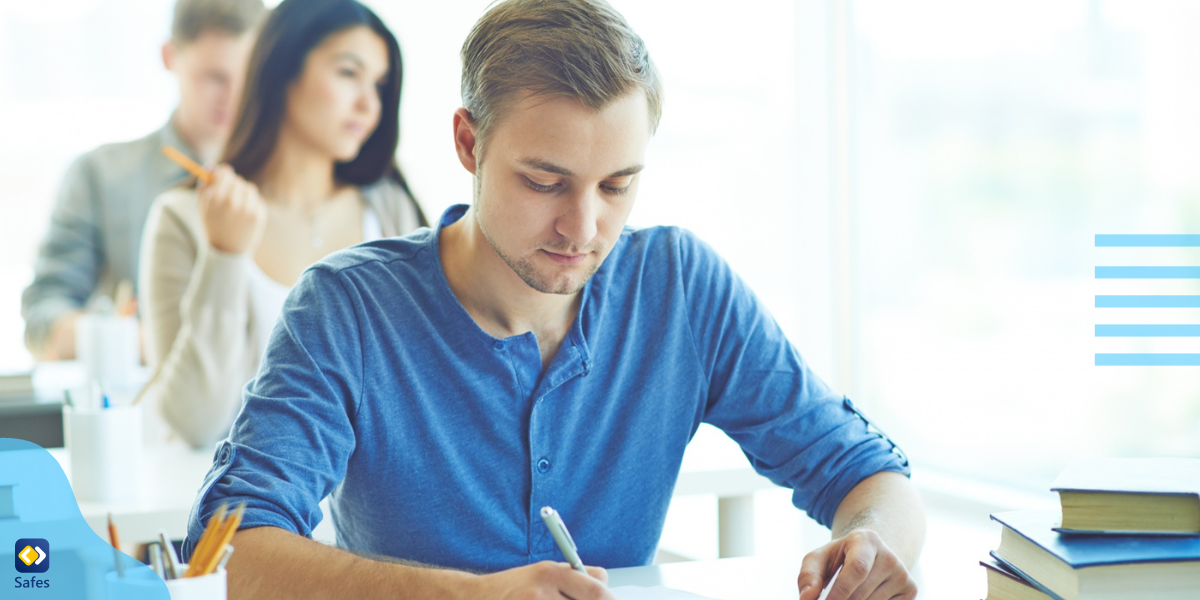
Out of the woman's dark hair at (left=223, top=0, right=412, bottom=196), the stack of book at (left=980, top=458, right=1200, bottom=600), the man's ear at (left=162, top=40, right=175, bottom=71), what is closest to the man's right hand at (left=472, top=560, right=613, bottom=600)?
the stack of book at (left=980, top=458, right=1200, bottom=600)

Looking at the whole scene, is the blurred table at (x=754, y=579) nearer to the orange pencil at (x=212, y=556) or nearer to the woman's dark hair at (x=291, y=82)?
the orange pencil at (x=212, y=556)

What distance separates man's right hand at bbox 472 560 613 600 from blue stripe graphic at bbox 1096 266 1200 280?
4.55 feet

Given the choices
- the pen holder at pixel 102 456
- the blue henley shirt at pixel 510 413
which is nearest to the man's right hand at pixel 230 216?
the pen holder at pixel 102 456

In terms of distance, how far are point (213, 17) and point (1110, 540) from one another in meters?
2.58

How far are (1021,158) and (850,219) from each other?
58 cm

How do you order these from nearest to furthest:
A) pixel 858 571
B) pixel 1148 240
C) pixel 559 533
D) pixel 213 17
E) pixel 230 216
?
pixel 559 533 < pixel 858 571 < pixel 1148 240 < pixel 230 216 < pixel 213 17

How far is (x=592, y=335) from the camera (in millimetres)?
1213

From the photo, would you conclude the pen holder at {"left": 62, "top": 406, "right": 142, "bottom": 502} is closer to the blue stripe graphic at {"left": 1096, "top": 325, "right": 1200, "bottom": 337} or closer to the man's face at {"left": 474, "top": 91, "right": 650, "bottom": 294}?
the man's face at {"left": 474, "top": 91, "right": 650, "bottom": 294}

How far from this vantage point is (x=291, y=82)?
251cm

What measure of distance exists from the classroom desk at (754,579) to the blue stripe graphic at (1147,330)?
3.06 ft

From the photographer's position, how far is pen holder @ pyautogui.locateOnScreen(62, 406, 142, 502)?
143cm

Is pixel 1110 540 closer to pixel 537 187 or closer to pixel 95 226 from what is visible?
pixel 537 187

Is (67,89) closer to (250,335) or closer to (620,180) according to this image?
(250,335)

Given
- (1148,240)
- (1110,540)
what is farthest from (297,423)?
(1148,240)
